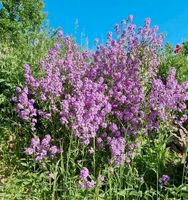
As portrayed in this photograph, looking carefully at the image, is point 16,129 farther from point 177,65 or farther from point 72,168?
point 177,65

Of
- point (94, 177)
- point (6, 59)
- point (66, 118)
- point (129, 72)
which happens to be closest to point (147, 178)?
point (94, 177)

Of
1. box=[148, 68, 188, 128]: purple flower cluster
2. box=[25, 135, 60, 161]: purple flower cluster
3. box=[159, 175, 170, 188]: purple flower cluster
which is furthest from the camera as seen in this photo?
box=[148, 68, 188, 128]: purple flower cluster

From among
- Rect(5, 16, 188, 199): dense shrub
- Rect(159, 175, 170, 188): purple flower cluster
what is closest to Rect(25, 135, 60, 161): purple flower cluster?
Rect(5, 16, 188, 199): dense shrub

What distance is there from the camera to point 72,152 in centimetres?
425

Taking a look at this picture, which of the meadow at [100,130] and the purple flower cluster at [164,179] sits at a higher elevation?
the meadow at [100,130]

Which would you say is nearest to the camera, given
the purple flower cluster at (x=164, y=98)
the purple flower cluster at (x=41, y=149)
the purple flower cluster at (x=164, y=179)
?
the purple flower cluster at (x=164, y=179)

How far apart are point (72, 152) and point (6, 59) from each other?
7.57ft

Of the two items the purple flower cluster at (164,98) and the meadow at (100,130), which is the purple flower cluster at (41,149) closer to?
the meadow at (100,130)

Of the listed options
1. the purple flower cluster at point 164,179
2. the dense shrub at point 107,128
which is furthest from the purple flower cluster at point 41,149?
the purple flower cluster at point 164,179

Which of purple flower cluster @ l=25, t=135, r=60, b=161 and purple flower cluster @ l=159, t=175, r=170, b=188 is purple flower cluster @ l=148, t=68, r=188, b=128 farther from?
purple flower cluster @ l=25, t=135, r=60, b=161

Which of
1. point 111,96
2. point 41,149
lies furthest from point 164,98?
point 41,149

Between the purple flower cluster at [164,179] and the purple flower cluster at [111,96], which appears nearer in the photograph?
the purple flower cluster at [164,179]

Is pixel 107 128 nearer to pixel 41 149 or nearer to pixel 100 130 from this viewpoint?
pixel 100 130

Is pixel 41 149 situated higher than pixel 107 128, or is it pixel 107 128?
pixel 107 128
